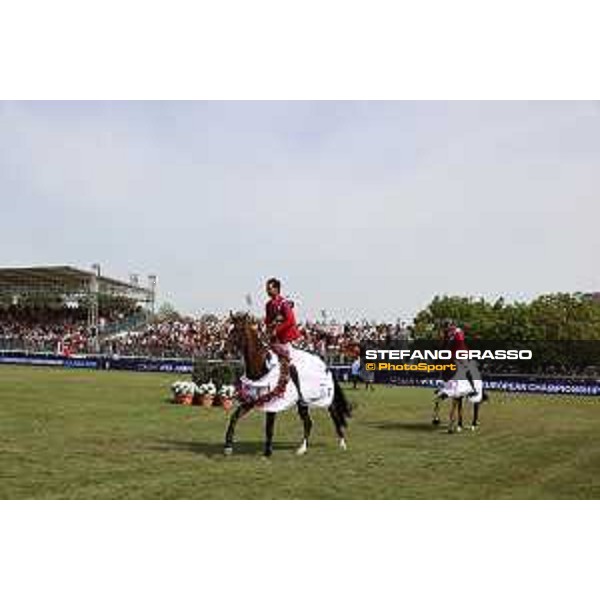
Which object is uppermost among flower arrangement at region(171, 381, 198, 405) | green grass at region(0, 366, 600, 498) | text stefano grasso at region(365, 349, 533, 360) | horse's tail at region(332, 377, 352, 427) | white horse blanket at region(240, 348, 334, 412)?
text stefano grasso at region(365, 349, 533, 360)

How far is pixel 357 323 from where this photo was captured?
52.4 ft

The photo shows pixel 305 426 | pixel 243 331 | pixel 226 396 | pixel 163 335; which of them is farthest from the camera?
pixel 163 335

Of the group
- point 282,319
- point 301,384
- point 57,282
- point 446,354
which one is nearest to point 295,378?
point 301,384

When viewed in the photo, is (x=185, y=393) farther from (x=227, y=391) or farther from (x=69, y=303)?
(x=69, y=303)

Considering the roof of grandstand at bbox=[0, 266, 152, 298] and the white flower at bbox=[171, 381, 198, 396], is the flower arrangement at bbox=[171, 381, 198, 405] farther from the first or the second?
the roof of grandstand at bbox=[0, 266, 152, 298]

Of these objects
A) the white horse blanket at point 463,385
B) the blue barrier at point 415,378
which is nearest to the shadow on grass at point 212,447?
the white horse blanket at point 463,385

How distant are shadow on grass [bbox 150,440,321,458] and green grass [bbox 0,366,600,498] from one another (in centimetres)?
3

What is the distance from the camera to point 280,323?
1292cm

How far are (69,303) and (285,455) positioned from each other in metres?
14.5

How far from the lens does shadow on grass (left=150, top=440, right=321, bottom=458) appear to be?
12.9m

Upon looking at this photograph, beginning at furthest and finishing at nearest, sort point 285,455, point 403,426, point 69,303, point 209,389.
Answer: point 69,303 < point 209,389 < point 403,426 < point 285,455

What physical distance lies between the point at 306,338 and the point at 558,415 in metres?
8.81

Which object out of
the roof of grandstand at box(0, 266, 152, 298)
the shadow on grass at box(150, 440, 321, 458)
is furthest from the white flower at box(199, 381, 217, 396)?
the shadow on grass at box(150, 440, 321, 458)

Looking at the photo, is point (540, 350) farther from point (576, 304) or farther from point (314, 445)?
point (314, 445)
